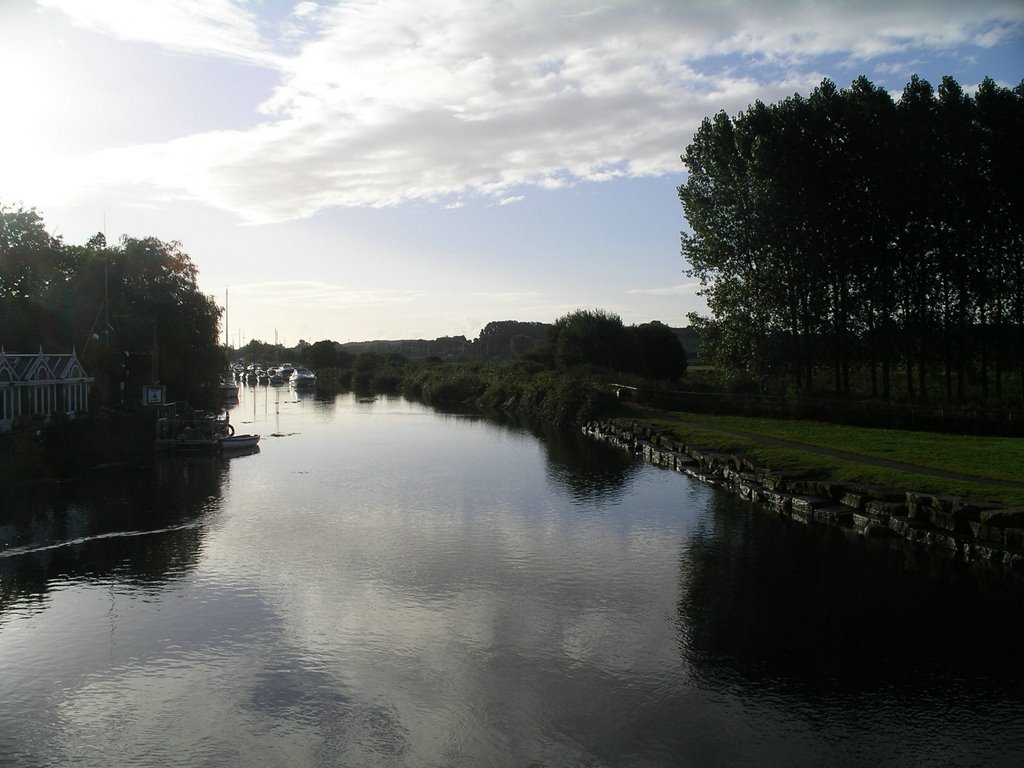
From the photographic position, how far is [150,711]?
11.1 meters

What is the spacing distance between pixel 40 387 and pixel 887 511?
3001cm

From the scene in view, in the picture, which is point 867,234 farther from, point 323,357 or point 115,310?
point 323,357

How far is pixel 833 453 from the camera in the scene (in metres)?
27.1

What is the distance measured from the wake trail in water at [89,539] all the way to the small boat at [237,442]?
53.7 feet

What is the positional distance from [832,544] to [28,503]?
22.7 m

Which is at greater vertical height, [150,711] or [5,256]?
[5,256]

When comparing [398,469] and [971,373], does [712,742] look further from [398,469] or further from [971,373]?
[971,373]

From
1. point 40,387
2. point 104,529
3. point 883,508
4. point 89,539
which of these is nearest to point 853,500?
point 883,508

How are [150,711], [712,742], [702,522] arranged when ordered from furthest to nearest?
[702,522] < [150,711] < [712,742]

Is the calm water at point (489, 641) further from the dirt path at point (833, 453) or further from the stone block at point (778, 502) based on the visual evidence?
the dirt path at point (833, 453)

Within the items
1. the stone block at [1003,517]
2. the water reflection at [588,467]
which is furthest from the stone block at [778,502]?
the stone block at [1003,517]

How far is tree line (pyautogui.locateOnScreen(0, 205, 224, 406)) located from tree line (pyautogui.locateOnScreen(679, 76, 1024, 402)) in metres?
28.5

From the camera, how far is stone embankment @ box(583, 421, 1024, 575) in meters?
17.2

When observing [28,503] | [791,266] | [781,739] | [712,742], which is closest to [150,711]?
[712,742]
